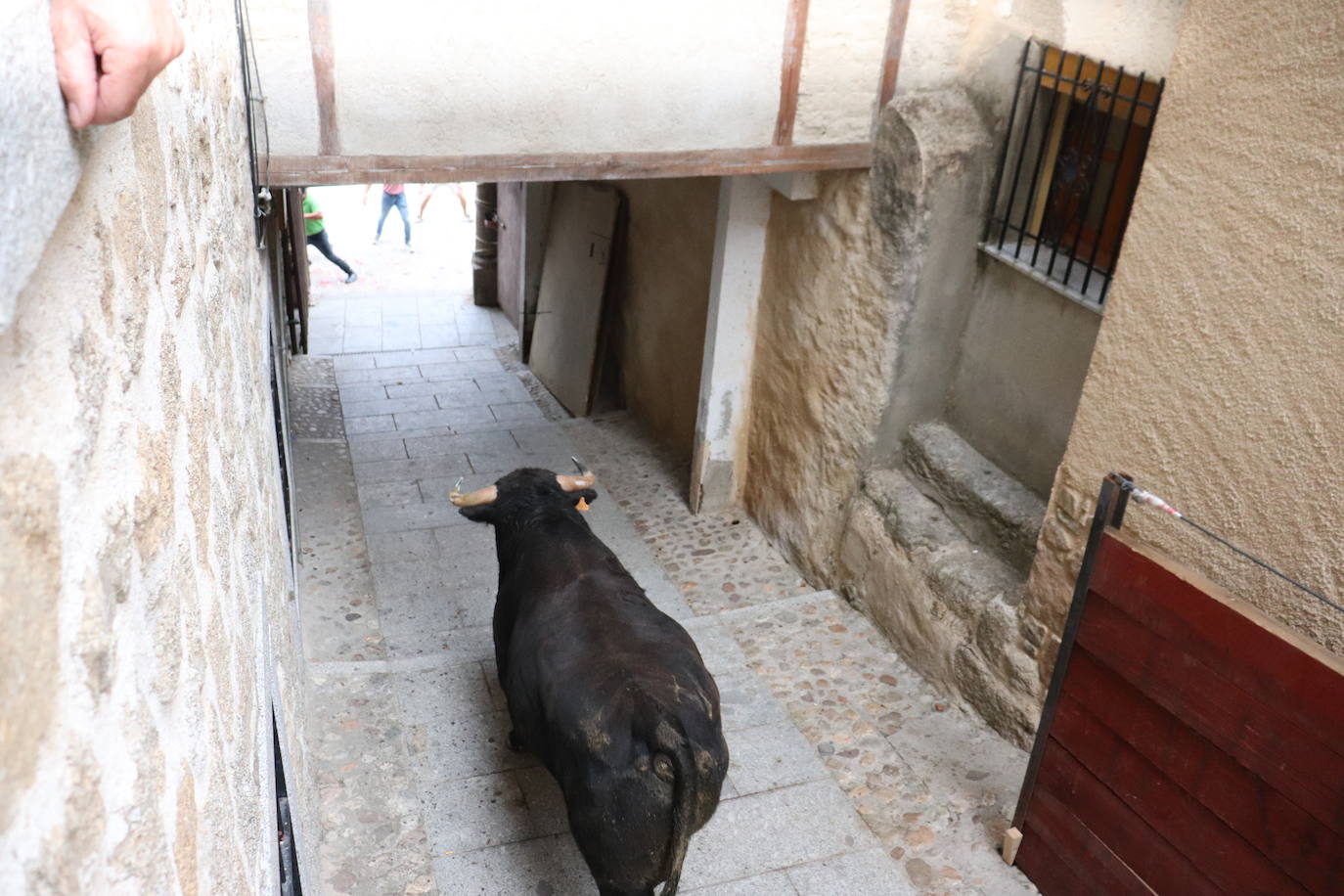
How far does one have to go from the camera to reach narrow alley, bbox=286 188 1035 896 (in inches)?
180

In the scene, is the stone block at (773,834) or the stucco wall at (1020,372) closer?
the stone block at (773,834)

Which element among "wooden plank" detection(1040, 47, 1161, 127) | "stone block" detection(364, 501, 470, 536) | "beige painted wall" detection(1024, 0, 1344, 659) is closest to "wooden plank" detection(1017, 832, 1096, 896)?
"beige painted wall" detection(1024, 0, 1344, 659)

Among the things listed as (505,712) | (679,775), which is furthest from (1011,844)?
(505,712)

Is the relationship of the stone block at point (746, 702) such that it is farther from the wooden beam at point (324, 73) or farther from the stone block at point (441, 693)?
the wooden beam at point (324, 73)

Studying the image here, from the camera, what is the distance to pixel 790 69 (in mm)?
5562

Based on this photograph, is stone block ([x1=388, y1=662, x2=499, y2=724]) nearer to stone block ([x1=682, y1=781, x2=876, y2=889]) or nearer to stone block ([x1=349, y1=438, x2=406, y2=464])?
stone block ([x1=682, y1=781, x2=876, y2=889])

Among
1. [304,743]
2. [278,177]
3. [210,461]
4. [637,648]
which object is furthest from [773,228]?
[210,461]

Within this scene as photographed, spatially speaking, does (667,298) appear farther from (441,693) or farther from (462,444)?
(441,693)

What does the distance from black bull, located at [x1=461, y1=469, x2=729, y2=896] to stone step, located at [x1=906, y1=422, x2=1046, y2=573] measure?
6.52ft

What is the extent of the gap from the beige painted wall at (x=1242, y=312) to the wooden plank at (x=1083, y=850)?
3.66ft

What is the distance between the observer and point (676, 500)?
8008 mm

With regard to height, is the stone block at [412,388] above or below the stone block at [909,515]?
below

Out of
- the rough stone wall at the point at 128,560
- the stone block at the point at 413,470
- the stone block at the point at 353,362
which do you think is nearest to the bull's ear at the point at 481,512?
the stone block at the point at 413,470

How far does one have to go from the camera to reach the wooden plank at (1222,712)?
325 cm
